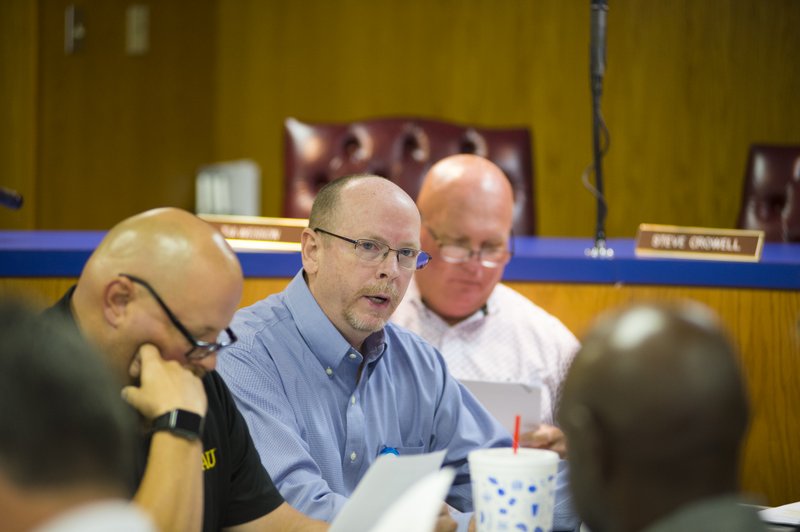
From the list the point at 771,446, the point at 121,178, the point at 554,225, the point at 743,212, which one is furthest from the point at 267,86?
the point at 771,446

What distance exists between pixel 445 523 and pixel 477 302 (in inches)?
53.8

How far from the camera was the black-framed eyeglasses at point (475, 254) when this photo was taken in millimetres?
3102

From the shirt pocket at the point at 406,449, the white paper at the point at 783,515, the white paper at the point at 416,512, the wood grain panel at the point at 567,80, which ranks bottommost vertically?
the white paper at the point at 783,515

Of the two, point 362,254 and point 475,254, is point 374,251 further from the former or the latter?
point 475,254

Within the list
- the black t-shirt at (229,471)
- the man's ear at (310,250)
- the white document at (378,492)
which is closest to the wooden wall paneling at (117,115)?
the man's ear at (310,250)

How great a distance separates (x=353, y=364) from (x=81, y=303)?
2.51 feet

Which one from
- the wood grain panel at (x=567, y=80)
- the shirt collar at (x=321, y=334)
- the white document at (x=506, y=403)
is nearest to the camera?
the shirt collar at (x=321, y=334)

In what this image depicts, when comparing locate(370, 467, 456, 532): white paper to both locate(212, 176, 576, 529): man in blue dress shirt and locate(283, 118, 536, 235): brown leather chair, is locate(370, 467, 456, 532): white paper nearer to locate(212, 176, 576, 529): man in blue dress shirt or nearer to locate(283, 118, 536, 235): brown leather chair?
locate(212, 176, 576, 529): man in blue dress shirt

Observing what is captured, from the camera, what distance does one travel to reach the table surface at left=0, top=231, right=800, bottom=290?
9.64 feet

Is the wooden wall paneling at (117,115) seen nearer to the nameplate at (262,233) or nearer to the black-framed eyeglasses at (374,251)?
the nameplate at (262,233)

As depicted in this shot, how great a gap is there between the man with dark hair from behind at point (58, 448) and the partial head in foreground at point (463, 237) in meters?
2.21

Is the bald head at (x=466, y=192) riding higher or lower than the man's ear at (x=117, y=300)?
higher

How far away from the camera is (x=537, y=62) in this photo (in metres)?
5.86

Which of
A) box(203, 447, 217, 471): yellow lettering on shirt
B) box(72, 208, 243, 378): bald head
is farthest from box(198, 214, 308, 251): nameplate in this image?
box(72, 208, 243, 378): bald head
